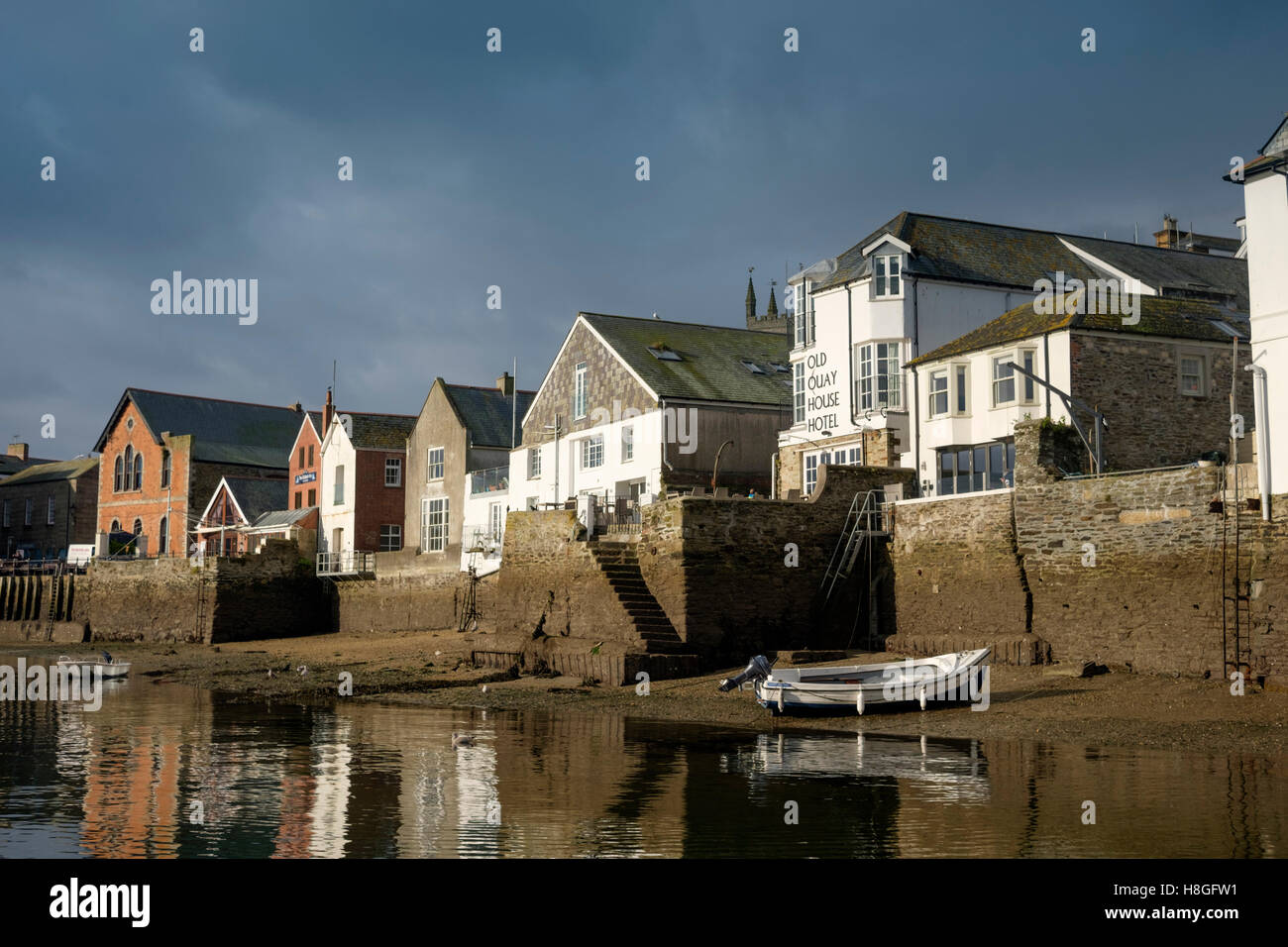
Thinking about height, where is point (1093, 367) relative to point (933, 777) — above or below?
above

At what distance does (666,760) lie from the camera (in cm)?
2156

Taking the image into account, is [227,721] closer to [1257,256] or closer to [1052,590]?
[1052,590]

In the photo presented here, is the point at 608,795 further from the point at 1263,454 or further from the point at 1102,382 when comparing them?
the point at 1102,382

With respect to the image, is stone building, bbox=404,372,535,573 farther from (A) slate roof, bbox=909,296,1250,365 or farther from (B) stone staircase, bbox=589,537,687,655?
(A) slate roof, bbox=909,296,1250,365

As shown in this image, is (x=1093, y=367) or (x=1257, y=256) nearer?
(x=1257, y=256)

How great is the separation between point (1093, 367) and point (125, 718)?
2420cm

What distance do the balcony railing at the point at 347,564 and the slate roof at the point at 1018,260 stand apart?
77.2 feet

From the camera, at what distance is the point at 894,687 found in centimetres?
2683

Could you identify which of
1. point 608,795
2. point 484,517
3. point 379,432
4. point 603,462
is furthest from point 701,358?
point 608,795

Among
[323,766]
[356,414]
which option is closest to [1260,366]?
[323,766]

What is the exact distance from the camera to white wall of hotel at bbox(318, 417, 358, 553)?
58.7 meters

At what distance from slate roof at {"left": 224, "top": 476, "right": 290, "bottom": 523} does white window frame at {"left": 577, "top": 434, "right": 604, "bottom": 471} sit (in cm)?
2570

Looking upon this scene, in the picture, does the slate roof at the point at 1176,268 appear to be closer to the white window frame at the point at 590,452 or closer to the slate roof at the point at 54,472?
the white window frame at the point at 590,452

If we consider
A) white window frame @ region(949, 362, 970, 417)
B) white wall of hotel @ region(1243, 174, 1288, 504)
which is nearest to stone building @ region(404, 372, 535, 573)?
white window frame @ region(949, 362, 970, 417)
